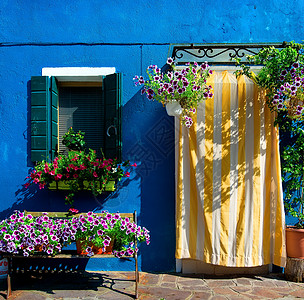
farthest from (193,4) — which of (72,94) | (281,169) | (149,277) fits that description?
(149,277)

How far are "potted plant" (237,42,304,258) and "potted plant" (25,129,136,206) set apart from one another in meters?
2.05

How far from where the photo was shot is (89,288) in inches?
168

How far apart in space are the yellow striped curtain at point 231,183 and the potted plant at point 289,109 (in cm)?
17

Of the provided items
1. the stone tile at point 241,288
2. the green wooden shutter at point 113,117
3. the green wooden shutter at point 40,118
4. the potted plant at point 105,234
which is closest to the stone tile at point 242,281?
the stone tile at point 241,288

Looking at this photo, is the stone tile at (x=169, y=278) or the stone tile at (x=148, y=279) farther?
the stone tile at (x=169, y=278)

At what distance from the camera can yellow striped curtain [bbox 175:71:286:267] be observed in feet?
15.3

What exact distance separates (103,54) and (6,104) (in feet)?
5.08

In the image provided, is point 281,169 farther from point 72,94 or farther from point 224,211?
point 72,94

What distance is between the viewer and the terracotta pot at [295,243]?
4.51 meters

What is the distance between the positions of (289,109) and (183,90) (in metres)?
1.38

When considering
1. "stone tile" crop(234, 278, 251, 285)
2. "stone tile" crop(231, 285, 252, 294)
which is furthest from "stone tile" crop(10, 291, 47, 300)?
"stone tile" crop(234, 278, 251, 285)

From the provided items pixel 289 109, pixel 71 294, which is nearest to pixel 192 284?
pixel 71 294

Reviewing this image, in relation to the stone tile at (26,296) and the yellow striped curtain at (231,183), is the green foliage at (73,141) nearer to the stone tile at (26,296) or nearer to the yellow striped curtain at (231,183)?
the yellow striped curtain at (231,183)

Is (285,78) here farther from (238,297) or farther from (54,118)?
(54,118)
